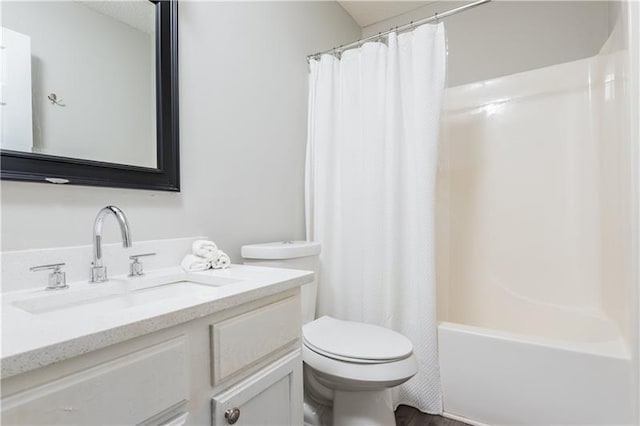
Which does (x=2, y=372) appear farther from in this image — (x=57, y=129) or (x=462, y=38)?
(x=462, y=38)

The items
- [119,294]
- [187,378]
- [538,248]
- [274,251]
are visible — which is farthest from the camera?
[538,248]

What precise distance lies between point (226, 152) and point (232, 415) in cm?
100

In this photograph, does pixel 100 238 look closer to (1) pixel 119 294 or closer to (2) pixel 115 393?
(1) pixel 119 294

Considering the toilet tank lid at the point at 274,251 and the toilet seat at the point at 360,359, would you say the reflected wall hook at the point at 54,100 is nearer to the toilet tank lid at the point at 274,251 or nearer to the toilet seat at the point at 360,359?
the toilet tank lid at the point at 274,251

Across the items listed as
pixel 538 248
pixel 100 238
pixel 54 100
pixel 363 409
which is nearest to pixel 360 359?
pixel 363 409

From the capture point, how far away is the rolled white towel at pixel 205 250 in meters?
1.16

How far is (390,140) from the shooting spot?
162 cm

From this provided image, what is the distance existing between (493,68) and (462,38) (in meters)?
0.32

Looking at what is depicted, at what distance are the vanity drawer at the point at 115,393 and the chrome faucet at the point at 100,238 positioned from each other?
38 centimetres

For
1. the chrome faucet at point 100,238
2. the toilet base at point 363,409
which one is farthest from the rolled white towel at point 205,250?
the toilet base at point 363,409

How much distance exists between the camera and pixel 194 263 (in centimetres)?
113

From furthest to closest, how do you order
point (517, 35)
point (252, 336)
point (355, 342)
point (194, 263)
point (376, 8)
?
point (376, 8)
point (517, 35)
point (355, 342)
point (194, 263)
point (252, 336)

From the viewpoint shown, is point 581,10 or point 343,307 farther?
point 581,10

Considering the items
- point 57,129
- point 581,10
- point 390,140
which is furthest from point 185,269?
point 581,10
